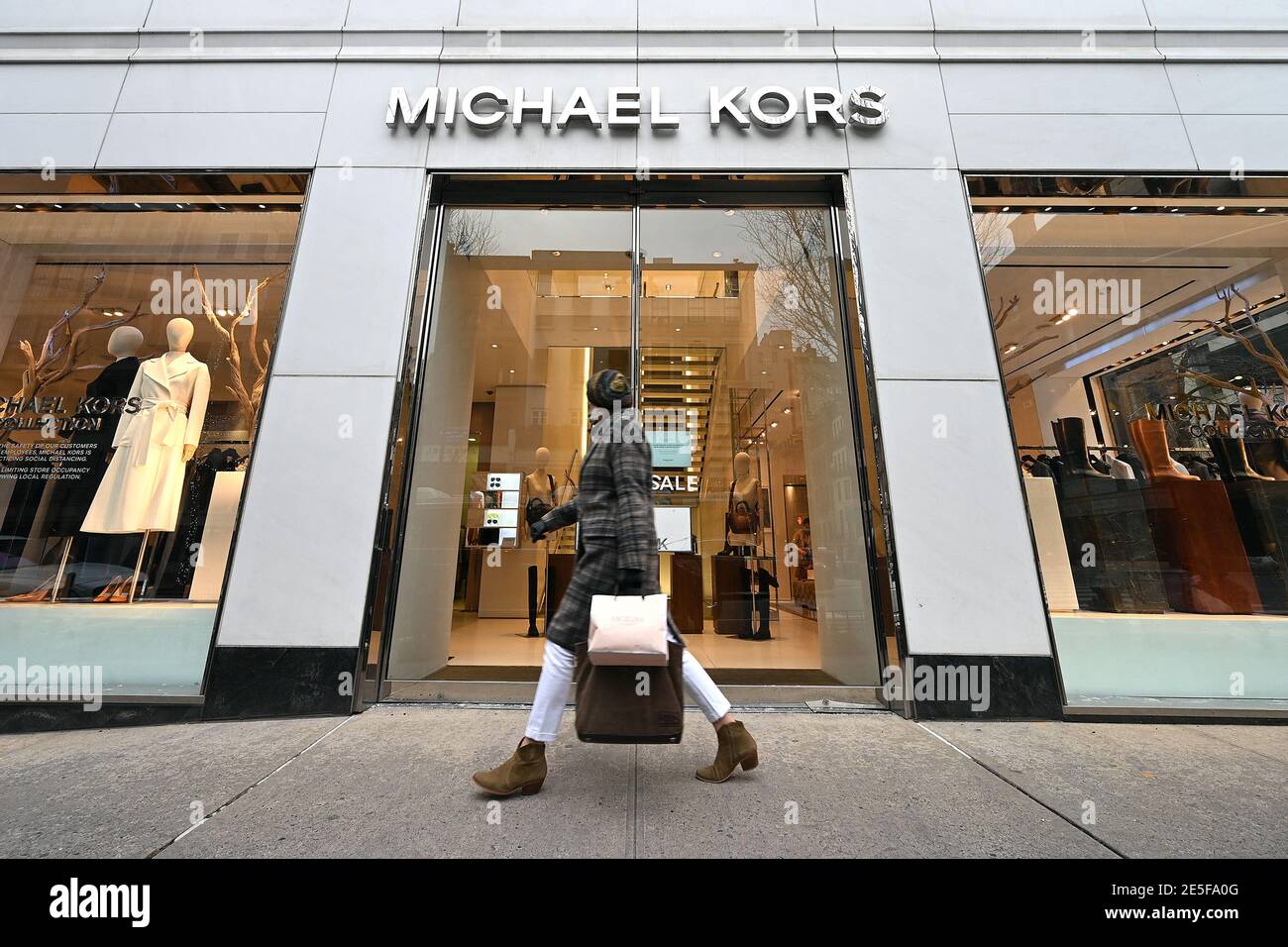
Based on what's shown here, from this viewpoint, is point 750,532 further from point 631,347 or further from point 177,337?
point 177,337

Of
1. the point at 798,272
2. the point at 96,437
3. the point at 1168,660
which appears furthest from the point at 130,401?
the point at 1168,660

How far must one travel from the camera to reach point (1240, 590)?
4.38 metres

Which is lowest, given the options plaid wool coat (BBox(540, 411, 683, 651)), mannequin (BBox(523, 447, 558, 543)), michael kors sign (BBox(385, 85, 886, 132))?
plaid wool coat (BBox(540, 411, 683, 651))

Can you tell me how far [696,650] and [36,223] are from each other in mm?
7413

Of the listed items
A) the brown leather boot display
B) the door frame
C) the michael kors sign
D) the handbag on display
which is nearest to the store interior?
the handbag on display

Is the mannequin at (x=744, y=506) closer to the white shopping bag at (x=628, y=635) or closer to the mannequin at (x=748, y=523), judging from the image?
the mannequin at (x=748, y=523)

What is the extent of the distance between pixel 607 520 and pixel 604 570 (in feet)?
0.76

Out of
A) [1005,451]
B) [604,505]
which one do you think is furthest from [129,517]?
[1005,451]

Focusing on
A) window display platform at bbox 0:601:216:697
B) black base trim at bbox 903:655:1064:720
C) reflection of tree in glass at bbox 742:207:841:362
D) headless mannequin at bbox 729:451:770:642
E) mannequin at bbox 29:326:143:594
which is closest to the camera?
black base trim at bbox 903:655:1064:720

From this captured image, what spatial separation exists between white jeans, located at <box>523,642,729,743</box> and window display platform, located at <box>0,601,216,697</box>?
2.81 m

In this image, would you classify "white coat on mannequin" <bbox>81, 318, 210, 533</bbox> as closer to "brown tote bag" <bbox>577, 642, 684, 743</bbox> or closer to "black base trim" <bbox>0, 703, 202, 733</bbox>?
"black base trim" <bbox>0, 703, 202, 733</bbox>

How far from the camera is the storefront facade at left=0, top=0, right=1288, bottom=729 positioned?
382 centimetres

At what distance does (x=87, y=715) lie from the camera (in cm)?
346
